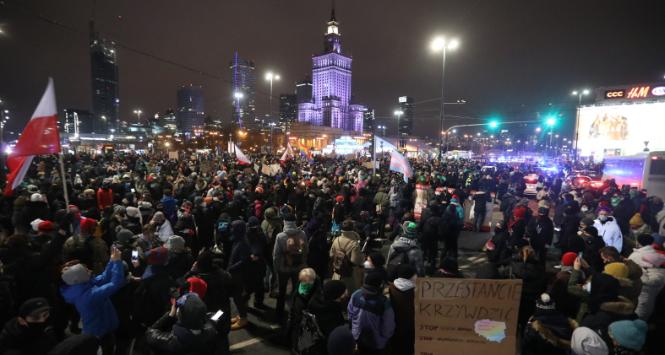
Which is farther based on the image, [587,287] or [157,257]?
[587,287]

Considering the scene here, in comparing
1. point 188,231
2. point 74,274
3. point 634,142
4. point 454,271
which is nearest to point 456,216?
point 454,271

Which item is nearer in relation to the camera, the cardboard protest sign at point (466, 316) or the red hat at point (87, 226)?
the cardboard protest sign at point (466, 316)

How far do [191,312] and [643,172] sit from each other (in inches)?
800

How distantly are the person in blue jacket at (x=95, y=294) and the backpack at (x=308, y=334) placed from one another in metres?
2.04

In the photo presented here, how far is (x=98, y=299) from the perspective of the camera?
3727 millimetres

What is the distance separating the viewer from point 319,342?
339 centimetres

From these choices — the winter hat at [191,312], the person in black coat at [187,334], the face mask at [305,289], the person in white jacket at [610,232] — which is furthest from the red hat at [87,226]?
the person in white jacket at [610,232]

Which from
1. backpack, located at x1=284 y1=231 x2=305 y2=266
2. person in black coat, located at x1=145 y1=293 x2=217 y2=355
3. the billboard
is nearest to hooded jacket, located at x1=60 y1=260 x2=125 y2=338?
person in black coat, located at x1=145 y1=293 x2=217 y2=355

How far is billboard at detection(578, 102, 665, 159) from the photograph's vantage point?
109 ft

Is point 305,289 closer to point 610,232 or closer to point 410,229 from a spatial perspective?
point 410,229

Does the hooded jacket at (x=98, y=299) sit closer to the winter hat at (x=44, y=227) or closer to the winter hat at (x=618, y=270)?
the winter hat at (x=44, y=227)

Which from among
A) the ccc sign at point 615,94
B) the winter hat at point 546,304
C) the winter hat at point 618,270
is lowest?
the winter hat at point 546,304

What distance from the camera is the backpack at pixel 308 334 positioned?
3.40 meters

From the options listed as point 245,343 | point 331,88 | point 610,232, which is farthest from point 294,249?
point 331,88
